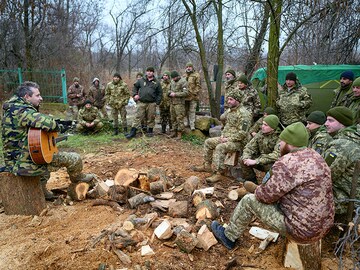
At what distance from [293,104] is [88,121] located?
20.6 ft

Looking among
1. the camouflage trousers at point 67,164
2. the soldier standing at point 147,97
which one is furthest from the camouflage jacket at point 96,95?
the camouflage trousers at point 67,164

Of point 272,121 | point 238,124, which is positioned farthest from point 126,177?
point 272,121

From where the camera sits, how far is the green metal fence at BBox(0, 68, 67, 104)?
13.7 metres

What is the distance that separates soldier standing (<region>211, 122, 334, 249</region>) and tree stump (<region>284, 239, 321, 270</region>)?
0.11 metres

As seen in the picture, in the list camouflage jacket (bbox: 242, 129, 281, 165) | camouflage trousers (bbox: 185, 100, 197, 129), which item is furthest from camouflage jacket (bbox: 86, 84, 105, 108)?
camouflage jacket (bbox: 242, 129, 281, 165)

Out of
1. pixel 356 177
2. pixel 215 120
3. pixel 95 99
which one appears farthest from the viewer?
pixel 95 99

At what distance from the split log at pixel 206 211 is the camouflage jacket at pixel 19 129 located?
7.14 feet

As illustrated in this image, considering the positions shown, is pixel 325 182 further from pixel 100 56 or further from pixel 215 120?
pixel 100 56

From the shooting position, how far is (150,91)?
7867mm

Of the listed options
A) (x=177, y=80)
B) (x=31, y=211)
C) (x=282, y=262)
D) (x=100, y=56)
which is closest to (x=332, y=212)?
(x=282, y=262)

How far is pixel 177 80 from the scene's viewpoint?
7.90 metres

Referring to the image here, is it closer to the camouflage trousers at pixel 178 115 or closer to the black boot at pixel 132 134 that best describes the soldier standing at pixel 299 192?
the camouflage trousers at pixel 178 115

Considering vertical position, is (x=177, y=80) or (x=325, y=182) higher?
(x=177, y=80)

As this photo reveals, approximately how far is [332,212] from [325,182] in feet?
1.09
